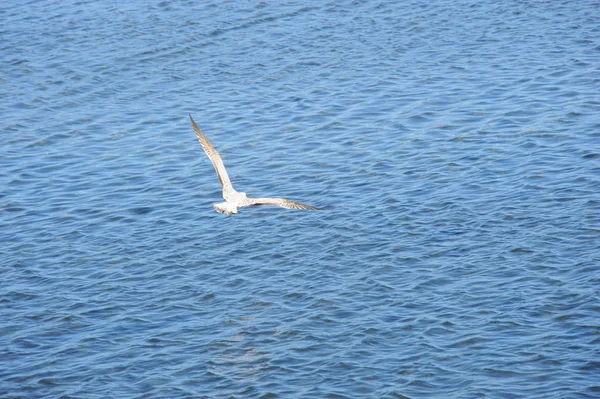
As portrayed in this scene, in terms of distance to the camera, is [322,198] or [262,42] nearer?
[322,198]

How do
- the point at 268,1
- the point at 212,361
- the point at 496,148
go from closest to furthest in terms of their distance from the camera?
the point at 212,361 → the point at 496,148 → the point at 268,1

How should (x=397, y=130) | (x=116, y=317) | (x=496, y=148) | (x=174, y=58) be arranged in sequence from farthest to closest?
1. (x=174, y=58)
2. (x=397, y=130)
3. (x=496, y=148)
4. (x=116, y=317)

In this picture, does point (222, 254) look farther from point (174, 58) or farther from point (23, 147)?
point (174, 58)

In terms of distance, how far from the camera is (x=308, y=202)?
856 inches

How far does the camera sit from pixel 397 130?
25719 mm

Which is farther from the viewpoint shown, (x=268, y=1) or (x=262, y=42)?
(x=268, y=1)

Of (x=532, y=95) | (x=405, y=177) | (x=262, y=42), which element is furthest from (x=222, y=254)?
(x=262, y=42)

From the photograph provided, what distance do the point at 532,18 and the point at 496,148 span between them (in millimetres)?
11138

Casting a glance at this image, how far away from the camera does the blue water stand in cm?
1617

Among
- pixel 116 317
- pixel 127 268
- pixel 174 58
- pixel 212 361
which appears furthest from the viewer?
pixel 174 58

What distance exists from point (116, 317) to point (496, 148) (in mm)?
11230

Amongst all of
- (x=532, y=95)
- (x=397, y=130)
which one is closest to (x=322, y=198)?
(x=397, y=130)

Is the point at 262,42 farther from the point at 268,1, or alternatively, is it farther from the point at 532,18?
the point at 532,18

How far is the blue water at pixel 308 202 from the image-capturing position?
53.1 feet
